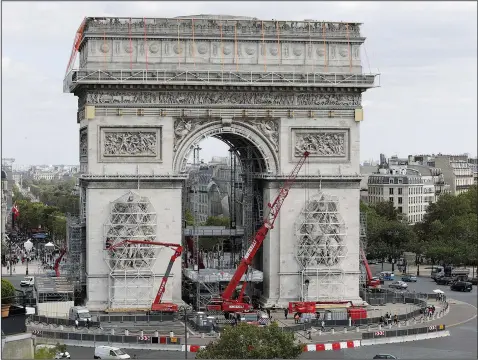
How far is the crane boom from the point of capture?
60.4 meters

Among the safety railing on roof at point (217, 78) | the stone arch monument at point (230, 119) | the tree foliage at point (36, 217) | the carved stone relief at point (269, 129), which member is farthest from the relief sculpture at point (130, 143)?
the tree foliage at point (36, 217)

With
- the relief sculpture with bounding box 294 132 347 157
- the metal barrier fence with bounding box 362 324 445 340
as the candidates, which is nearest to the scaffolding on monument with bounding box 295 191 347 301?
the relief sculpture with bounding box 294 132 347 157

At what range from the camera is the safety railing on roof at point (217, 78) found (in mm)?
59062

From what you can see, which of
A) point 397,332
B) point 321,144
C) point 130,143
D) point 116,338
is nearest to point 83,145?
point 130,143

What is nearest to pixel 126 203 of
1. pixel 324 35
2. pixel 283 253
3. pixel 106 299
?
pixel 106 299

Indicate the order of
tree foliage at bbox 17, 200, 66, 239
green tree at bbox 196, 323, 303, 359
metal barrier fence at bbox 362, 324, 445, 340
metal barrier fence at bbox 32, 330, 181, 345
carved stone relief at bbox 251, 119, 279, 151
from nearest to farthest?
green tree at bbox 196, 323, 303, 359, metal barrier fence at bbox 32, 330, 181, 345, metal barrier fence at bbox 362, 324, 445, 340, carved stone relief at bbox 251, 119, 279, 151, tree foliage at bbox 17, 200, 66, 239

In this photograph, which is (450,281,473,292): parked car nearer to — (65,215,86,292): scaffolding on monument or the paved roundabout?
the paved roundabout

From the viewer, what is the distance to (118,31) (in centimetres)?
5941

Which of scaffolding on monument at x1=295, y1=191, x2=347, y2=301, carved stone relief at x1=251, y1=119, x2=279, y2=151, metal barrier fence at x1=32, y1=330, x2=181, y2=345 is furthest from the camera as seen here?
carved stone relief at x1=251, y1=119, x2=279, y2=151

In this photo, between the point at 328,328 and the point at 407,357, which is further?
the point at 328,328

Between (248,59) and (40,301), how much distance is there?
17285 millimetres

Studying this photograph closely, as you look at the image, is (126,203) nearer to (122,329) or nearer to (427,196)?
(122,329)

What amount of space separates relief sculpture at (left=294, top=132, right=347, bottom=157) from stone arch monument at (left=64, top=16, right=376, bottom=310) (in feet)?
0.18

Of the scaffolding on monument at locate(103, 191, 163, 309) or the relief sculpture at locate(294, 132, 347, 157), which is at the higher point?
the relief sculpture at locate(294, 132, 347, 157)
